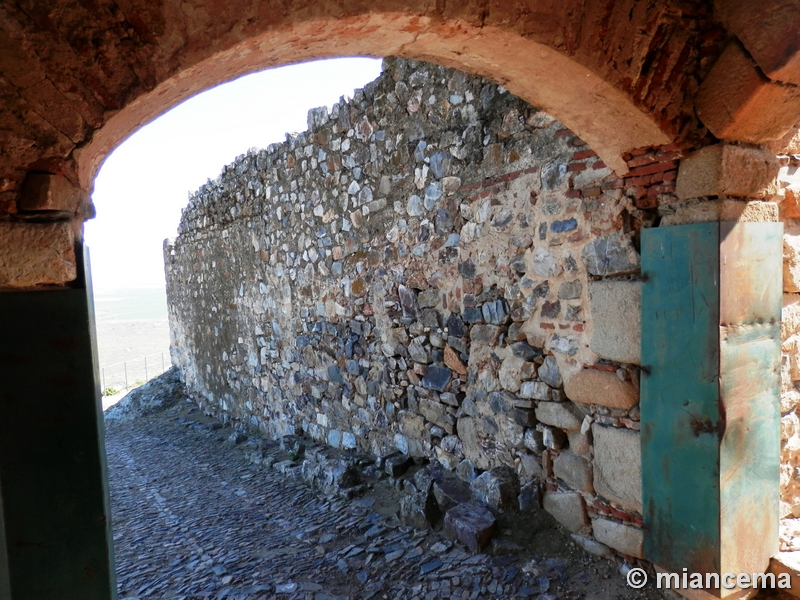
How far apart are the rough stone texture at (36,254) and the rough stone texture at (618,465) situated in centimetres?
238

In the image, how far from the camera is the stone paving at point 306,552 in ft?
8.93

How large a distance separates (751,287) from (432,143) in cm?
215

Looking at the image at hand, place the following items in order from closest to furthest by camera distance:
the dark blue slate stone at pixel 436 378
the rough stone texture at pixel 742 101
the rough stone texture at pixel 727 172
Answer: the rough stone texture at pixel 742 101 < the rough stone texture at pixel 727 172 < the dark blue slate stone at pixel 436 378

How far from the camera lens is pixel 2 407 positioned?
1.42 metres

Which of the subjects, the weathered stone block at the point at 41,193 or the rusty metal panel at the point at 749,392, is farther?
the rusty metal panel at the point at 749,392

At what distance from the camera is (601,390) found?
2650 millimetres

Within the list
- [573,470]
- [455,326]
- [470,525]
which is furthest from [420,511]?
[455,326]

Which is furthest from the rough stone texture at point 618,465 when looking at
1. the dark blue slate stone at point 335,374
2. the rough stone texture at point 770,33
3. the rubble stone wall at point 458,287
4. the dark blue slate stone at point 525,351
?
the dark blue slate stone at point 335,374

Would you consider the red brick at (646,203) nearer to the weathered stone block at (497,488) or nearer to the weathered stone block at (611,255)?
the weathered stone block at (611,255)

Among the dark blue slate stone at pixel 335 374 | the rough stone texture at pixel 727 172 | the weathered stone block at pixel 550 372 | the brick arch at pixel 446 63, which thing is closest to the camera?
the brick arch at pixel 446 63

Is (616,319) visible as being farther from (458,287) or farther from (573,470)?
(458,287)

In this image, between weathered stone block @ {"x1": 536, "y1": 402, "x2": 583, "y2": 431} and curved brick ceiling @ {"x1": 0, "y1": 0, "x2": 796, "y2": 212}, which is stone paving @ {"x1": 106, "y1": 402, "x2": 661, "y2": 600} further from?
curved brick ceiling @ {"x1": 0, "y1": 0, "x2": 796, "y2": 212}

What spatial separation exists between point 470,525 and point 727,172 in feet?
7.22

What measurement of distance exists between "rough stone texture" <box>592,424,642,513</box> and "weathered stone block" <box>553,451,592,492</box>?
52 millimetres
